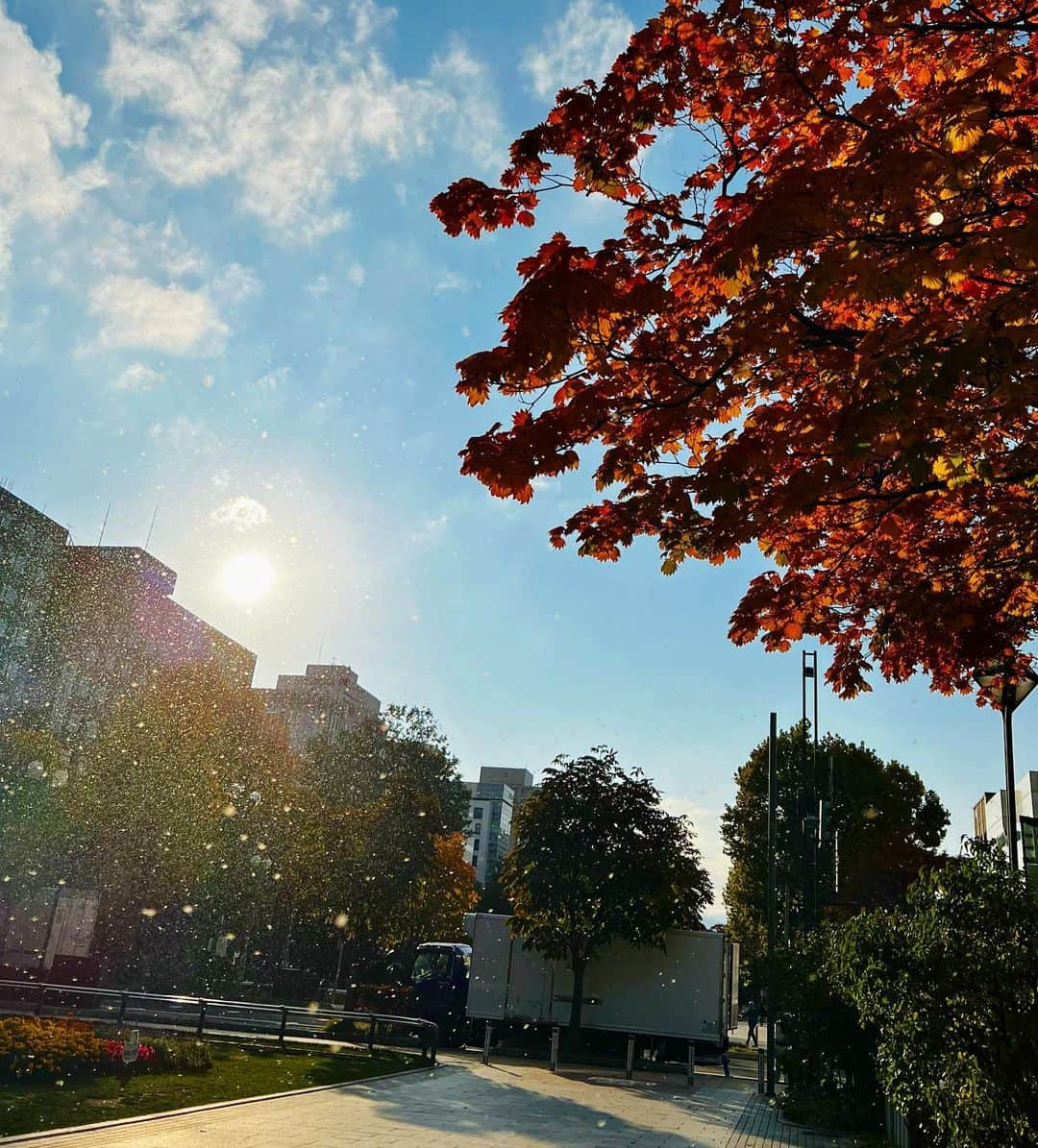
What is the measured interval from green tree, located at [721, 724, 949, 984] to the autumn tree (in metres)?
36.6

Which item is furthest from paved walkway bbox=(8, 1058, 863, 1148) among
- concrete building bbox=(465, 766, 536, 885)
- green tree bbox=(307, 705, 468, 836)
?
concrete building bbox=(465, 766, 536, 885)

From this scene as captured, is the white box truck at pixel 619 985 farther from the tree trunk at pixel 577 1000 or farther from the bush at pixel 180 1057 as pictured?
the bush at pixel 180 1057

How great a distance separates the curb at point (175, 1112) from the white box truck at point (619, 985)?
8.05m

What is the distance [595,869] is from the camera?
24.5 meters

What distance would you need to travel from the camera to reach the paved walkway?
1004 cm

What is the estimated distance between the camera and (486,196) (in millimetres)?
6387

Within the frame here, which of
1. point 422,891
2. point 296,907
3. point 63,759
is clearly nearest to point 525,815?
point 422,891

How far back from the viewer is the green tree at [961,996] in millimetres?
6871

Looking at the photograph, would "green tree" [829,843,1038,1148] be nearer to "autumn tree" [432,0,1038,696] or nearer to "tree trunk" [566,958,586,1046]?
"autumn tree" [432,0,1038,696]

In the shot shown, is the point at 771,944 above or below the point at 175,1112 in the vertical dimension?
above

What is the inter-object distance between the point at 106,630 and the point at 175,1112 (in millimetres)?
67817

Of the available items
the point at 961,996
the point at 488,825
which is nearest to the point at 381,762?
the point at 961,996

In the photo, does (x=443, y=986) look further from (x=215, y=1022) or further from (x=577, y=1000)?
(x=215, y=1022)

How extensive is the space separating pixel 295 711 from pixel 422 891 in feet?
286
